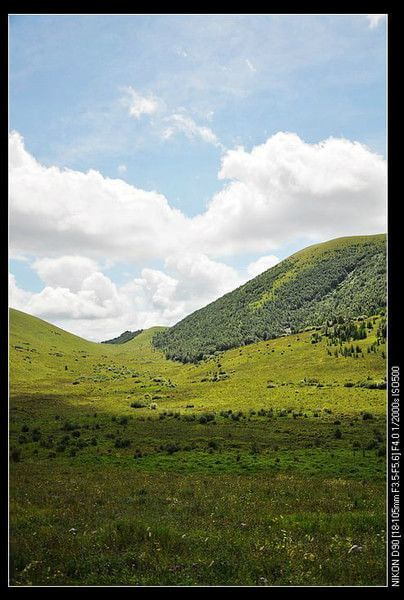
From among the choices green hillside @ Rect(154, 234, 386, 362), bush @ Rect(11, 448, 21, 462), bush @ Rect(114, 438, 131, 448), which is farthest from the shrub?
green hillside @ Rect(154, 234, 386, 362)

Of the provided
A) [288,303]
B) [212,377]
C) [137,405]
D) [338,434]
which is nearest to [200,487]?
[338,434]

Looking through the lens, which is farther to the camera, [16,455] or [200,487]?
[16,455]

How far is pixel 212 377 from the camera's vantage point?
70.4m

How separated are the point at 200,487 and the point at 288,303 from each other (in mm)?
143268

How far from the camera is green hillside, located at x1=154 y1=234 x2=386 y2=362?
11138 cm

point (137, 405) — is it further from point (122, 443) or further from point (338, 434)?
point (338, 434)

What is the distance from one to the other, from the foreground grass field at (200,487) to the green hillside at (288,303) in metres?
53.4

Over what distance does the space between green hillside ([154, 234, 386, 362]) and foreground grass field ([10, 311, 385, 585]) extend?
53363mm

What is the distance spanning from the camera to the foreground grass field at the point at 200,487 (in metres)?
8.45

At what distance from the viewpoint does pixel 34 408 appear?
1602 inches
